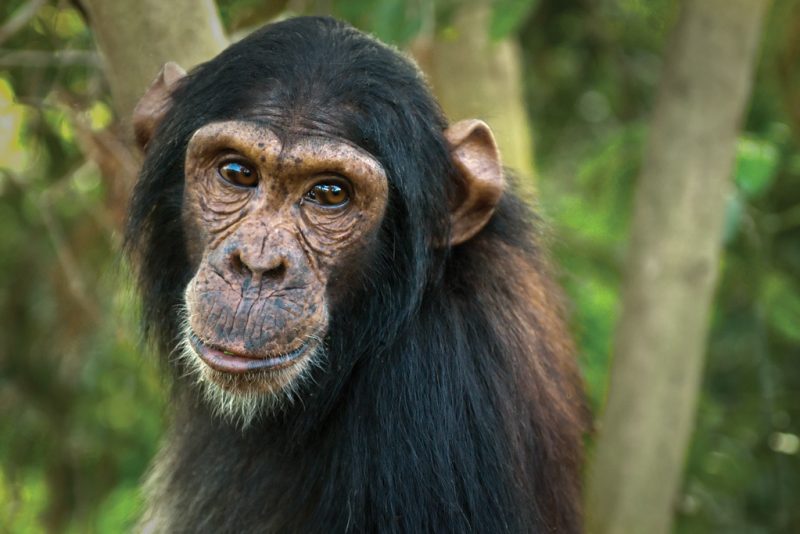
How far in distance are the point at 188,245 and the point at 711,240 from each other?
9.43 ft

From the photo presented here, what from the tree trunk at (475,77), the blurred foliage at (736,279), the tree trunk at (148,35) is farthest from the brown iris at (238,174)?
the tree trunk at (475,77)

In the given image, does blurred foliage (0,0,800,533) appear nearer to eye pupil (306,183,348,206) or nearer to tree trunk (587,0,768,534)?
tree trunk (587,0,768,534)

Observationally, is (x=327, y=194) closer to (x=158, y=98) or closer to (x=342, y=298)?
(x=342, y=298)

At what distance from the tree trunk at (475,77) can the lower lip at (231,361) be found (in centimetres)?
318

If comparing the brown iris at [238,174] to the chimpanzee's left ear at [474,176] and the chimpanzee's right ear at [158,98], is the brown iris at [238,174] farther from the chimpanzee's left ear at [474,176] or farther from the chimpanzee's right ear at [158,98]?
the chimpanzee's left ear at [474,176]

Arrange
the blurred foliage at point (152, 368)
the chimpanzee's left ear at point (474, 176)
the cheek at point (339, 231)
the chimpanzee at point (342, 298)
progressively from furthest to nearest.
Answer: the blurred foliage at point (152, 368)
the chimpanzee's left ear at point (474, 176)
the cheek at point (339, 231)
the chimpanzee at point (342, 298)

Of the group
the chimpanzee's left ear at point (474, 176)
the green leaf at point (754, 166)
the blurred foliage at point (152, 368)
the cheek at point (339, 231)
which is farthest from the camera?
the blurred foliage at point (152, 368)

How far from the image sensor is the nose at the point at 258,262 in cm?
388

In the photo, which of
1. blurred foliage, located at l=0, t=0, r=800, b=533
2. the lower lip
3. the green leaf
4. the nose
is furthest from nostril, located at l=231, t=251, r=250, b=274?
the green leaf

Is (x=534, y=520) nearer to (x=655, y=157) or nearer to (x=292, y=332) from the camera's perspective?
(x=292, y=332)

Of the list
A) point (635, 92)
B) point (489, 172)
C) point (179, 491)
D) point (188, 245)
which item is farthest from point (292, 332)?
point (635, 92)

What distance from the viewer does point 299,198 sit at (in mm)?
4188

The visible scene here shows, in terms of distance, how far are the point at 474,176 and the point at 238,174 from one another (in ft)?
2.96

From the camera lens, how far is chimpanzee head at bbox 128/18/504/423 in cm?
396
